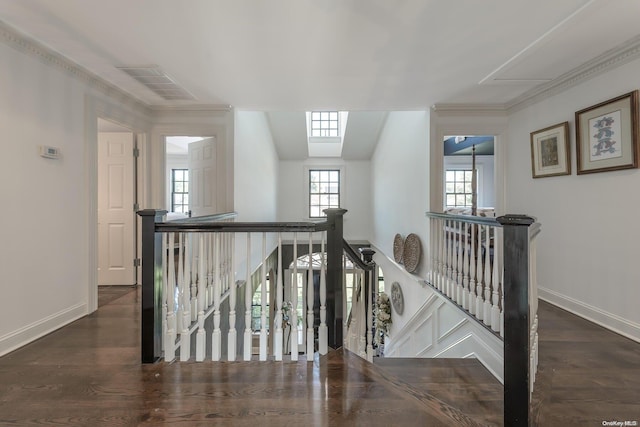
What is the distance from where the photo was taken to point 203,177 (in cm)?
432

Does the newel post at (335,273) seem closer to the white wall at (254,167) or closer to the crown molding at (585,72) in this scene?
the white wall at (254,167)

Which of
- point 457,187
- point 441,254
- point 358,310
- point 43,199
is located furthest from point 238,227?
point 457,187

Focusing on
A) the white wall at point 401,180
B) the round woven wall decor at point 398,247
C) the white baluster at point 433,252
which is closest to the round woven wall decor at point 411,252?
the white wall at point 401,180

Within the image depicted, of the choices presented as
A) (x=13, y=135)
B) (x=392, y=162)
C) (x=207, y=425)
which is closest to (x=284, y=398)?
(x=207, y=425)

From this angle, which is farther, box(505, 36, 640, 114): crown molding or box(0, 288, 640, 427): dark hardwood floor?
box(505, 36, 640, 114): crown molding

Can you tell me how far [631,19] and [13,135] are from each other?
4520 millimetres

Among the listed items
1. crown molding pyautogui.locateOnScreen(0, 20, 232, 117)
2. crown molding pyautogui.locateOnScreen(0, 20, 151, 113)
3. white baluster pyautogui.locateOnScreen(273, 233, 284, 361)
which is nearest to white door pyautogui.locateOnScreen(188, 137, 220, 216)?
crown molding pyautogui.locateOnScreen(0, 20, 232, 117)

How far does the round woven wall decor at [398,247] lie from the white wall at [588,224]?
75.0 inches

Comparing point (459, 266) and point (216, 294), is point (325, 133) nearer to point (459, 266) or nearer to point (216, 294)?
point (459, 266)

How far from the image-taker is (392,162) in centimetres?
579

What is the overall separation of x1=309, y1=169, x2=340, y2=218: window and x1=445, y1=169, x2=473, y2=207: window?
3.12m

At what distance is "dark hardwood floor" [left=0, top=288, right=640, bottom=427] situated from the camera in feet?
4.95

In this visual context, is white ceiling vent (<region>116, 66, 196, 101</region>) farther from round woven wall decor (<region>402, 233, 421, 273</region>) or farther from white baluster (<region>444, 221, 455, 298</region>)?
round woven wall decor (<region>402, 233, 421, 273</region>)

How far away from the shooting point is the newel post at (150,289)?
1950 millimetres
